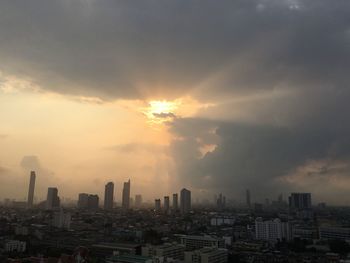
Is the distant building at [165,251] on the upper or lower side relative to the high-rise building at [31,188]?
lower

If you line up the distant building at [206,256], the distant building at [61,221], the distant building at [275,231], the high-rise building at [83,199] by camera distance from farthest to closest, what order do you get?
the high-rise building at [83,199]
the distant building at [61,221]
the distant building at [275,231]
the distant building at [206,256]

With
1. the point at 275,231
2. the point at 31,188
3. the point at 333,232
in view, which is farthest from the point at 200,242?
the point at 31,188

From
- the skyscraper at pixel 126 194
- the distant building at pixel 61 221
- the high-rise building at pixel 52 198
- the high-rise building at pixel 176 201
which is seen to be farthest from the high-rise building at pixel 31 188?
the distant building at pixel 61 221

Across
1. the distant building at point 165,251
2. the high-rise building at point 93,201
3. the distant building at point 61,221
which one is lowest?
the distant building at point 165,251

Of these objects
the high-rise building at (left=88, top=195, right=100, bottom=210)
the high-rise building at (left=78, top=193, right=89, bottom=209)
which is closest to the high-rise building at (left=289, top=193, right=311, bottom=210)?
Answer: the high-rise building at (left=88, top=195, right=100, bottom=210)

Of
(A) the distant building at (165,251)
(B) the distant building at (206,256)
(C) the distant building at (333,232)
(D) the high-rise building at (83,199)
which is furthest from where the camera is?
(D) the high-rise building at (83,199)

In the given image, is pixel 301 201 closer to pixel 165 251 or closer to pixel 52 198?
pixel 52 198

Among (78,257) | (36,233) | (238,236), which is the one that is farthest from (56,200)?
(78,257)

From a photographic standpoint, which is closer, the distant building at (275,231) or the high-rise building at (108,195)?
the distant building at (275,231)

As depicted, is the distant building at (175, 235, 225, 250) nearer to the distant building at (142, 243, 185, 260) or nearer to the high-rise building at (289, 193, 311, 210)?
the distant building at (142, 243, 185, 260)

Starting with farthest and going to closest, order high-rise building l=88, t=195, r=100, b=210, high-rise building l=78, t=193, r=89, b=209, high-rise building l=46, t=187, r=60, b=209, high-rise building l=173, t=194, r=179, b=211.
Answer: high-rise building l=78, t=193, r=89, b=209 → high-rise building l=173, t=194, r=179, b=211 → high-rise building l=88, t=195, r=100, b=210 → high-rise building l=46, t=187, r=60, b=209

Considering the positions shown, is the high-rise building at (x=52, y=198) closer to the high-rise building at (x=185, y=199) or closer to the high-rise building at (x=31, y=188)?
the high-rise building at (x=31, y=188)

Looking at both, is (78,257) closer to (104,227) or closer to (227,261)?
(227,261)

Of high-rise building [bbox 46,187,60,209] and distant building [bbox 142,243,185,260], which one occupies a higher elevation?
high-rise building [bbox 46,187,60,209]
